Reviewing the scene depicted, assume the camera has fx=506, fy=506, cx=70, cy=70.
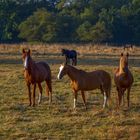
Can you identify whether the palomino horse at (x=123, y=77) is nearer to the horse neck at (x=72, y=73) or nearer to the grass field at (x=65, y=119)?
the grass field at (x=65, y=119)

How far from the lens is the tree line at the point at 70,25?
69125 mm

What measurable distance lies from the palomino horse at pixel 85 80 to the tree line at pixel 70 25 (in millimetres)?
52817

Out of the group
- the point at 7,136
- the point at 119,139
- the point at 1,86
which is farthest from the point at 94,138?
the point at 1,86

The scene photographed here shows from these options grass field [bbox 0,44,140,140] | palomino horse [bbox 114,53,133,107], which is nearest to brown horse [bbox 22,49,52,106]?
grass field [bbox 0,44,140,140]

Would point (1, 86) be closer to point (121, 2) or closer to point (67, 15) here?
point (67, 15)

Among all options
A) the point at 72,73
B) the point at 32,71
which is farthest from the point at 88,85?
the point at 32,71

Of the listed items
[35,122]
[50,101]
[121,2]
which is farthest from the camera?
[121,2]

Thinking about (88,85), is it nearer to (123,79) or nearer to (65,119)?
(123,79)

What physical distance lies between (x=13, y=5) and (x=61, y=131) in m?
67.2

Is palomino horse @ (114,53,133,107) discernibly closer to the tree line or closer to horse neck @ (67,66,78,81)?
horse neck @ (67,66,78,81)

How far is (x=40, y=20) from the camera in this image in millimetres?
71188

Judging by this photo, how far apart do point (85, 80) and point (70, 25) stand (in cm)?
5846

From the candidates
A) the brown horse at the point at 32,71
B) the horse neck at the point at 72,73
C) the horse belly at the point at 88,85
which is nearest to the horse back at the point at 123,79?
the horse belly at the point at 88,85

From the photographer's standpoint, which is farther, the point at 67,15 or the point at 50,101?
the point at 67,15
